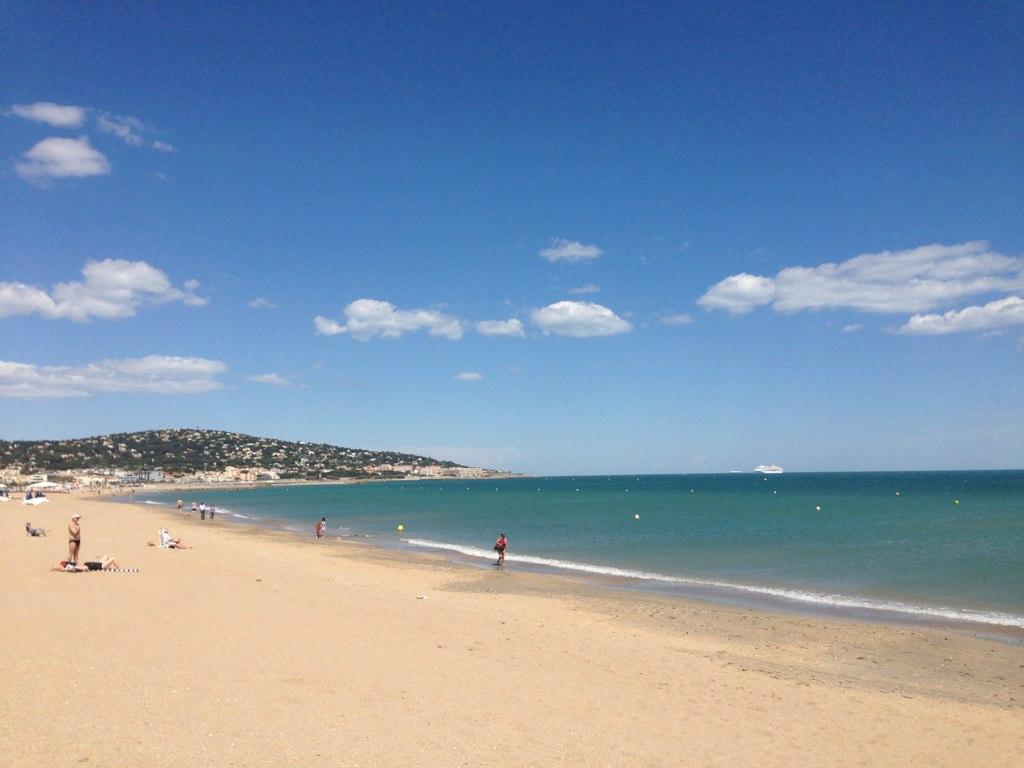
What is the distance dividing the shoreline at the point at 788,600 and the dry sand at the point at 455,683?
4.34 feet

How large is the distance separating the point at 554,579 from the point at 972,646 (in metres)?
12.4

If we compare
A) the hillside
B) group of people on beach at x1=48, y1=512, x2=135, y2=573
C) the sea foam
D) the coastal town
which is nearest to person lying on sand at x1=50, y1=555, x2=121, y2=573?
group of people on beach at x1=48, y1=512, x2=135, y2=573

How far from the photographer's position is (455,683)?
958 centimetres

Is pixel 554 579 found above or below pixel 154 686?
below

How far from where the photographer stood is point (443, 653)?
1124 cm

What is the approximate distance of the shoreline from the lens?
1722 centimetres

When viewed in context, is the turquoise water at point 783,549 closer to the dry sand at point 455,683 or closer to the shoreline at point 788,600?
the shoreline at point 788,600

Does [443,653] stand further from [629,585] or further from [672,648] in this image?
[629,585]

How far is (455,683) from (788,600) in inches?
555

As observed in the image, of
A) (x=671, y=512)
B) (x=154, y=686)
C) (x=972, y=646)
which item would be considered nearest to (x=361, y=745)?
(x=154, y=686)

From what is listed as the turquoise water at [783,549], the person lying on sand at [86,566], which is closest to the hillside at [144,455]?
the turquoise water at [783,549]

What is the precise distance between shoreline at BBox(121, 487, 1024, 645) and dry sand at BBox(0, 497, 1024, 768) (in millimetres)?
1324

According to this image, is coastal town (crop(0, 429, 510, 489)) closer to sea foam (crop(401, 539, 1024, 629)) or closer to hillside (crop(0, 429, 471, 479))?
hillside (crop(0, 429, 471, 479))

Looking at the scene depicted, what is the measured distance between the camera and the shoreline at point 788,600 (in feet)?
56.5
